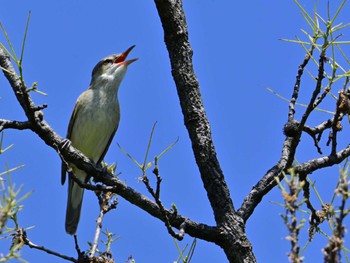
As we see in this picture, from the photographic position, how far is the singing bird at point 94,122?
7984 mm

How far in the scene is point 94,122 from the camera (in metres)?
7.98

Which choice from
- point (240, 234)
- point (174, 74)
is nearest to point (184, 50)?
point (174, 74)

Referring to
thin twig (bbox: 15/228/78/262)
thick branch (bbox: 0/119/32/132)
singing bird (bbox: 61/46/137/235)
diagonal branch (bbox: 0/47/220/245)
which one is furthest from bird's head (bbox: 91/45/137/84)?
thin twig (bbox: 15/228/78/262)

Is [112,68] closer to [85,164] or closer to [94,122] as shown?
[94,122]

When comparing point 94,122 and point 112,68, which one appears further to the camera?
point 112,68

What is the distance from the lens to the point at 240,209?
4.12 metres

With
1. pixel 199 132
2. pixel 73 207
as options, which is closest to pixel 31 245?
pixel 199 132

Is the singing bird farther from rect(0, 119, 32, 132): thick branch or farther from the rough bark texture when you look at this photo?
the rough bark texture

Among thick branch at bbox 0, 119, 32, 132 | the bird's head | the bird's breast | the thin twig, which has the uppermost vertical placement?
the bird's head

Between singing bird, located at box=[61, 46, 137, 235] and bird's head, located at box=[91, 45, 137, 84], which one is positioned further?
bird's head, located at box=[91, 45, 137, 84]

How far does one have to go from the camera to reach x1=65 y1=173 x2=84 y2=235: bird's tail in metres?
7.58

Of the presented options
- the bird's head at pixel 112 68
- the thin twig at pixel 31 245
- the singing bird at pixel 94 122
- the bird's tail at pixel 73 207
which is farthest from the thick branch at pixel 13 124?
the bird's head at pixel 112 68

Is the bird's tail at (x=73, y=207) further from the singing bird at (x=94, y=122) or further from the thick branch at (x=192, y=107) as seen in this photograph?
the thick branch at (x=192, y=107)

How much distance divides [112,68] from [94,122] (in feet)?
3.17
